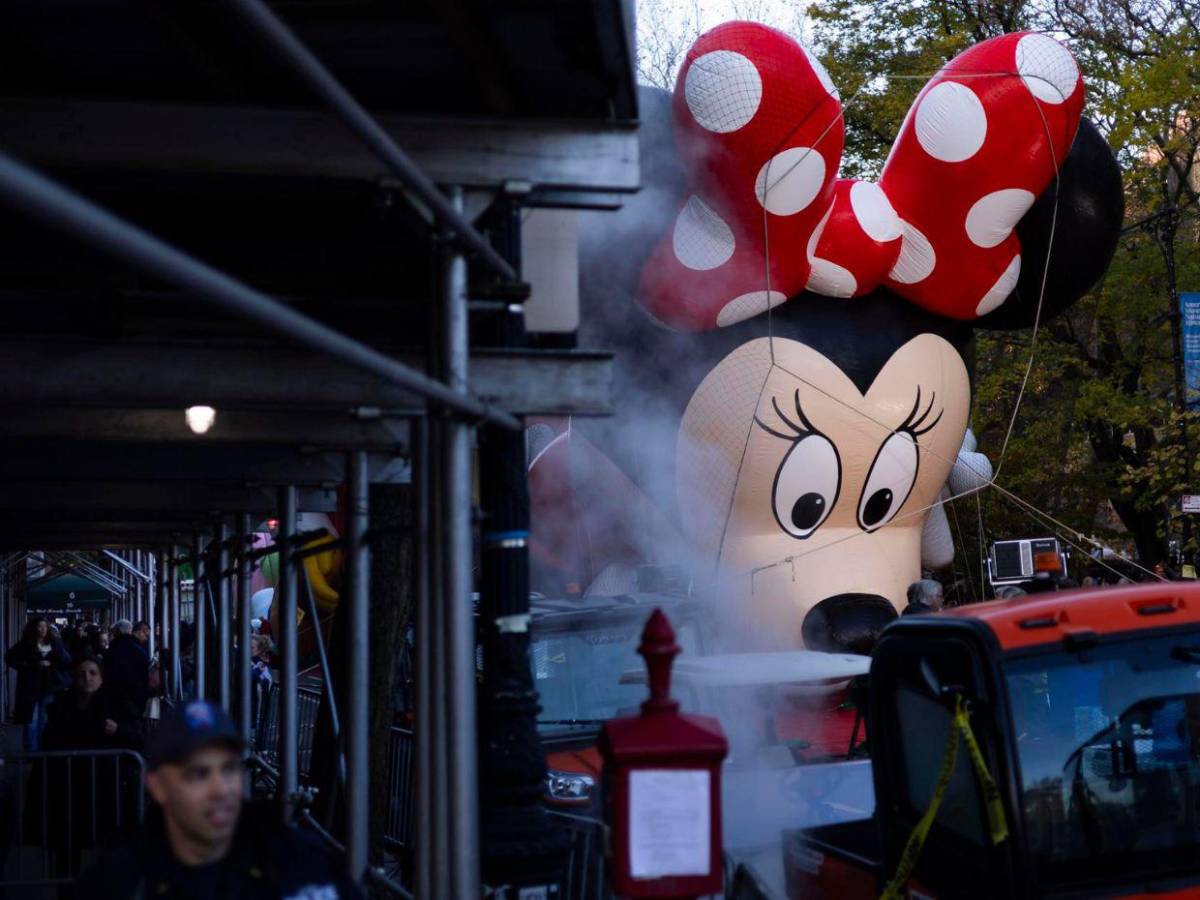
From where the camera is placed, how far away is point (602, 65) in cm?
412

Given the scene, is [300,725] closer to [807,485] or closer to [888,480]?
[807,485]

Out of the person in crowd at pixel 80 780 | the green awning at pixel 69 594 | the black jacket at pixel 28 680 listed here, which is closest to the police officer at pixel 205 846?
the person in crowd at pixel 80 780

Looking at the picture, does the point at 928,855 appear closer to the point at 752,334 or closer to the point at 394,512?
the point at 394,512

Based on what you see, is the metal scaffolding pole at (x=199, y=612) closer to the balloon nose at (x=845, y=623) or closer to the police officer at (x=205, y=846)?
the balloon nose at (x=845, y=623)

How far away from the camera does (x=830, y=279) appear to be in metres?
12.3

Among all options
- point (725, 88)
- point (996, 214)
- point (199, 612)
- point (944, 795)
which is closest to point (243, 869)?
point (944, 795)

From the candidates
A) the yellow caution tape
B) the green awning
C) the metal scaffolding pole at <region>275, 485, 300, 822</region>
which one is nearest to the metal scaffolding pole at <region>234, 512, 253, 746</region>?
the metal scaffolding pole at <region>275, 485, 300, 822</region>

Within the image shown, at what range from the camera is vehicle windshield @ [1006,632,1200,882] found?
470 cm

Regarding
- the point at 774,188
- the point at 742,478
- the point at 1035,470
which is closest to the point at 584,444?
the point at 742,478

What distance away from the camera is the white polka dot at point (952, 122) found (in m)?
11.8

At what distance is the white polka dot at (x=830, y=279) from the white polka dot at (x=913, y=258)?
47 cm

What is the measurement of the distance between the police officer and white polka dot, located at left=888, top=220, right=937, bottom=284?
398 inches

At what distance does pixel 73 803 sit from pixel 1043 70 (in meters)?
8.77

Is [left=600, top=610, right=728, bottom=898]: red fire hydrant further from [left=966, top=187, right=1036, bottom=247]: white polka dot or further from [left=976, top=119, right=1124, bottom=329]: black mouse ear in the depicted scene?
[left=976, top=119, right=1124, bottom=329]: black mouse ear
